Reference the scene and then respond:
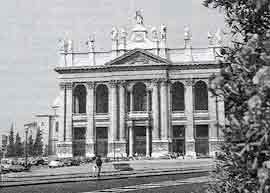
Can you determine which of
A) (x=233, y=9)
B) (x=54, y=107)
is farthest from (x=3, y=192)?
(x=54, y=107)

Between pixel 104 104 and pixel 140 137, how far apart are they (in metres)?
8.62

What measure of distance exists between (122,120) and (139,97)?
17.1 feet

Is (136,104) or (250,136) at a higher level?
(136,104)

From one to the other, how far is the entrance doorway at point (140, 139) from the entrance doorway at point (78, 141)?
836 centimetres

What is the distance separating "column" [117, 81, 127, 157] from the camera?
2552 inches

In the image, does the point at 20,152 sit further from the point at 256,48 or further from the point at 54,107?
the point at 256,48

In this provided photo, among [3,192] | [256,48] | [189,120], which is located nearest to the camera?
[256,48]

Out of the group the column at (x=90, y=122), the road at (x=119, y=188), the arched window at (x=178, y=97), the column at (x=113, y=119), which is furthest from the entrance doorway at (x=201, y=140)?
the road at (x=119, y=188)

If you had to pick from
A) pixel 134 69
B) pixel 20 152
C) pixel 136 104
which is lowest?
pixel 20 152

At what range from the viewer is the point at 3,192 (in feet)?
70.8

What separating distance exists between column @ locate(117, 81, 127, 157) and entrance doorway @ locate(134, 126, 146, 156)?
6.71 ft

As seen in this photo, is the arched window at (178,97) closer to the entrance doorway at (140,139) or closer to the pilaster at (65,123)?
the entrance doorway at (140,139)

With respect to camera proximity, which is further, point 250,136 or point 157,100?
point 157,100

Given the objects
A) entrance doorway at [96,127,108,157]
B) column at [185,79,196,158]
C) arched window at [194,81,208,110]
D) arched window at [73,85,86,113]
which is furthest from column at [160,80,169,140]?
arched window at [73,85,86,113]
